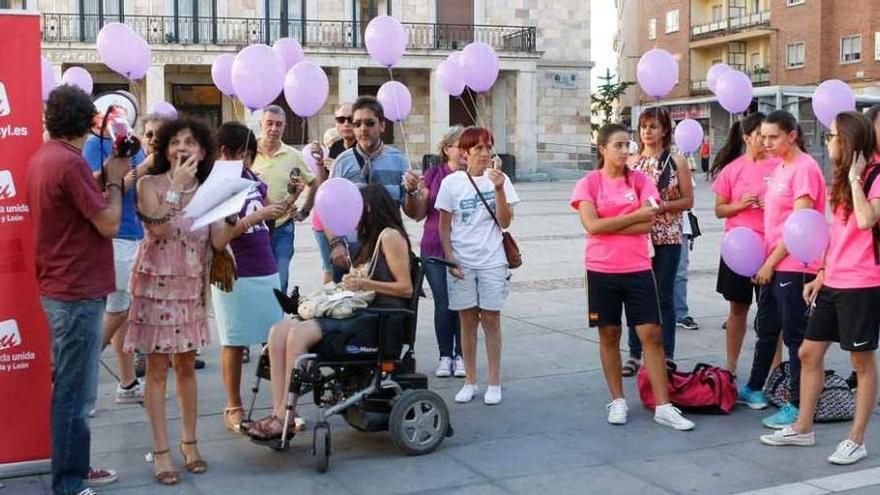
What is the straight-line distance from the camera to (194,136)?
197 inches

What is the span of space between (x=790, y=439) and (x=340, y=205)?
281 centimetres

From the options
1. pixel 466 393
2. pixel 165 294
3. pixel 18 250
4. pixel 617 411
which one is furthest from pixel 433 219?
pixel 18 250

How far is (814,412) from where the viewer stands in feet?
18.7

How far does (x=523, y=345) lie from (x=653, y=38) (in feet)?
180

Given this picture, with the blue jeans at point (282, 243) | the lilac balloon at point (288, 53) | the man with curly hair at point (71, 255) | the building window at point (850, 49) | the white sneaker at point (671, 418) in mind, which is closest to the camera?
the man with curly hair at point (71, 255)

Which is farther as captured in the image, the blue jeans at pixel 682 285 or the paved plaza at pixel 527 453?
the blue jeans at pixel 682 285

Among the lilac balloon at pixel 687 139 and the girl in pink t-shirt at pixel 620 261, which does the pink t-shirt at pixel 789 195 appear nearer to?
the girl in pink t-shirt at pixel 620 261

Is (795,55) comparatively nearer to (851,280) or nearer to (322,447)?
(851,280)

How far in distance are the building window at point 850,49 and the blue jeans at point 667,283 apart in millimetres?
42171

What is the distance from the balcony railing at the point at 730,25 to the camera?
51.2 meters

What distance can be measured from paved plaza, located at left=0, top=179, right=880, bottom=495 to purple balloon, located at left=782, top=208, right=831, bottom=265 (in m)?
1.10

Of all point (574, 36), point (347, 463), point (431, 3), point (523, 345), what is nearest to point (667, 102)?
point (574, 36)

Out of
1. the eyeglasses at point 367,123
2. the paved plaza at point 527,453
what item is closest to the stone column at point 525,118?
the paved plaza at point 527,453

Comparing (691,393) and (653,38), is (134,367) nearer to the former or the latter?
(691,393)
